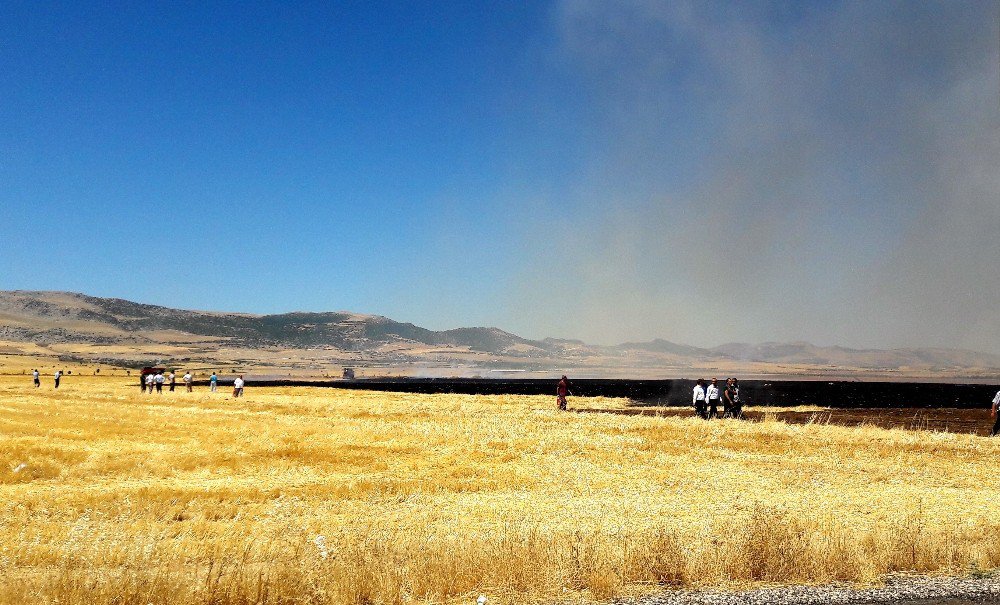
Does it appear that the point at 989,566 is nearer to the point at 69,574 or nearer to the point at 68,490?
the point at 69,574

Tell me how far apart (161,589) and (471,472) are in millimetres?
14310

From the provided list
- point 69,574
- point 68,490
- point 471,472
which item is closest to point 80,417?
point 68,490

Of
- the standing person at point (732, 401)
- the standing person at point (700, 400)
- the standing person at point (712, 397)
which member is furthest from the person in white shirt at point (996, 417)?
the standing person at point (700, 400)

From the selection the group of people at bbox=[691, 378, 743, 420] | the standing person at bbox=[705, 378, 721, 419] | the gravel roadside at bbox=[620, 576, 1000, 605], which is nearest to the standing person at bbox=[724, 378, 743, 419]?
the group of people at bbox=[691, 378, 743, 420]

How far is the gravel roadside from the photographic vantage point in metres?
9.30

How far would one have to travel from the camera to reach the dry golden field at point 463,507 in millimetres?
9945

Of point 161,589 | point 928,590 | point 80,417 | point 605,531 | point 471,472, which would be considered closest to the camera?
point 161,589

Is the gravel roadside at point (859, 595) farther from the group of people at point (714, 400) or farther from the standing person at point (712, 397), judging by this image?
the standing person at point (712, 397)

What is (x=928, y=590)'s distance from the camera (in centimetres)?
972

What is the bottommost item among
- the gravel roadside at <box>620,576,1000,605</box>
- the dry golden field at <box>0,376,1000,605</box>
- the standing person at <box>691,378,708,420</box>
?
the dry golden field at <box>0,376,1000,605</box>

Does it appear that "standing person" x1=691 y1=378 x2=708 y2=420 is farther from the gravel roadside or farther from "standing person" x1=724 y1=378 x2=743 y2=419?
the gravel roadside

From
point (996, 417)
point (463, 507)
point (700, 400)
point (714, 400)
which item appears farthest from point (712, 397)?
point (463, 507)

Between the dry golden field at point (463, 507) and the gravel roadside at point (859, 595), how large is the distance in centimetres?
45

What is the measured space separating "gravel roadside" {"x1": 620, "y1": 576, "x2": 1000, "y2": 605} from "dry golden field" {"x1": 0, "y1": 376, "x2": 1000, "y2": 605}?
45cm
